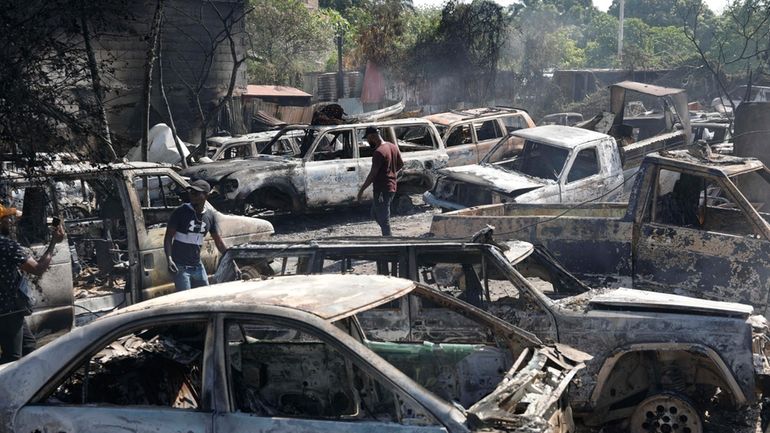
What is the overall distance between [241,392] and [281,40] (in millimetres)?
30671

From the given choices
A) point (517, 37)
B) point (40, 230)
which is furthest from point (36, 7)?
point (517, 37)

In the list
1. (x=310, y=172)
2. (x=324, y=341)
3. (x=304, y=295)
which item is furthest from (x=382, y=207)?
(x=324, y=341)

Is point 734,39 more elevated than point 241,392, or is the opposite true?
point 734,39

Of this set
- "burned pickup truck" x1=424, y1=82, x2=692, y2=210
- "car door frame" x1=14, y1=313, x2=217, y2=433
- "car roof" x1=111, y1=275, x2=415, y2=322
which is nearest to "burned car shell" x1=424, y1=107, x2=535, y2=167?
"burned pickup truck" x1=424, y1=82, x2=692, y2=210

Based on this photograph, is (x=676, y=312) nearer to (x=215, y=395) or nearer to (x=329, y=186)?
(x=215, y=395)

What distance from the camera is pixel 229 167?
46.1ft

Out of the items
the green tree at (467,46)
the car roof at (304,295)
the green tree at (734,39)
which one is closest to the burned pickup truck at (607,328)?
the car roof at (304,295)

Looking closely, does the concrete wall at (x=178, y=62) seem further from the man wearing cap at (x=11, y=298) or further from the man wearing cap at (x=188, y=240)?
the man wearing cap at (x=11, y=298)

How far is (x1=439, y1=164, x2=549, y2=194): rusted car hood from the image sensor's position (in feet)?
40.7

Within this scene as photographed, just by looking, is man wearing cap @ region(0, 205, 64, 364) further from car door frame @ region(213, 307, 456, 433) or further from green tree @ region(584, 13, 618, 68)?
green tree @ region(584, 13, 618, 68)

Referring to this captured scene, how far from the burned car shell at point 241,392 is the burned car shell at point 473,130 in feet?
40.2

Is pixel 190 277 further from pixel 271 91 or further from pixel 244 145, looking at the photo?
pixel 271 91

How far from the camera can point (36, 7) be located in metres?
7.62

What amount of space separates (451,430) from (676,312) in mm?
2659
